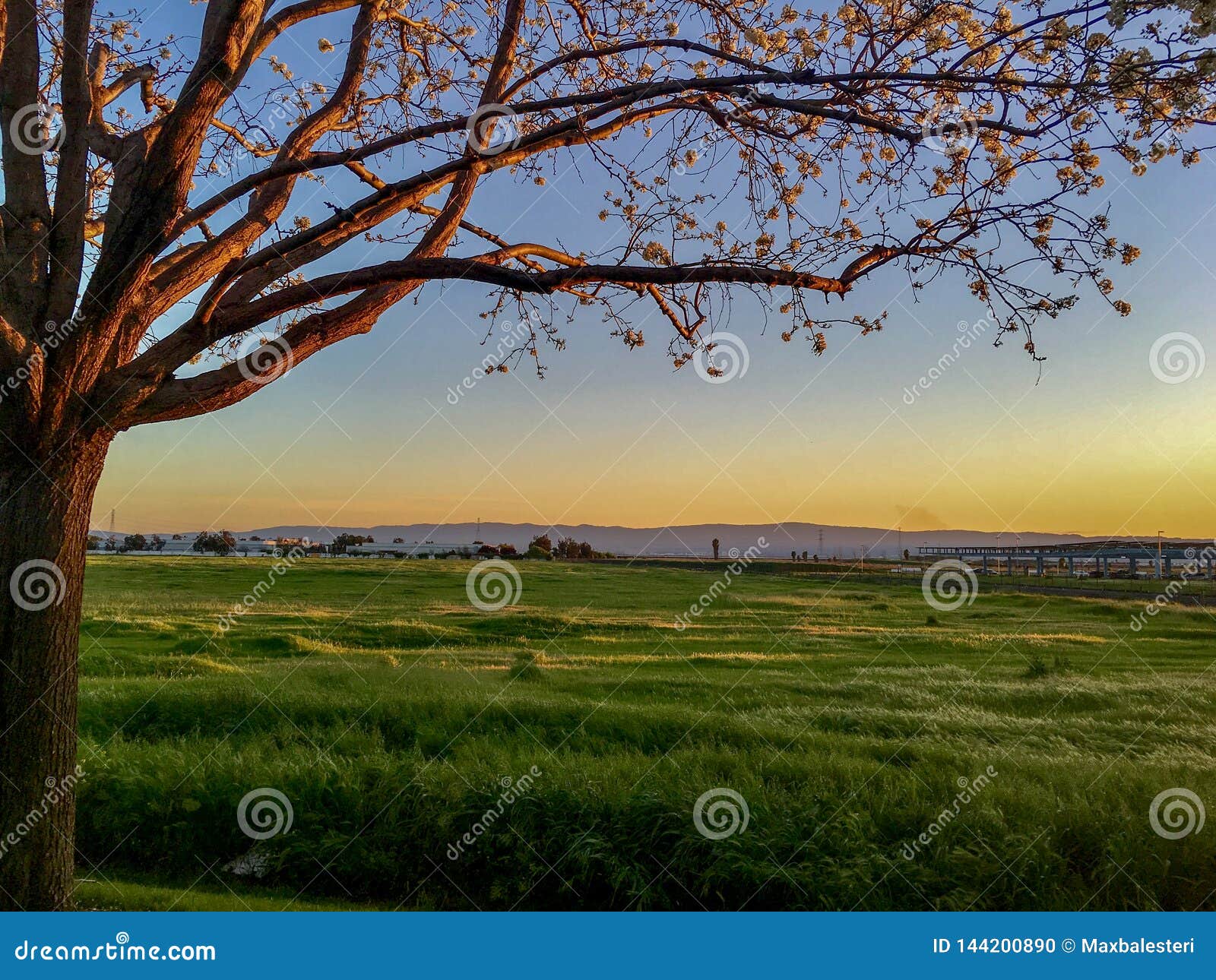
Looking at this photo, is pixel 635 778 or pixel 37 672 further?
pixel 635 778

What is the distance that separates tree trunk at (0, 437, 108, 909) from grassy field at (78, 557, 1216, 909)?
0.78 meters

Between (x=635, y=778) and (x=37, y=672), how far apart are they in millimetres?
5784

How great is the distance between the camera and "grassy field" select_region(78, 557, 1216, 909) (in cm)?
643

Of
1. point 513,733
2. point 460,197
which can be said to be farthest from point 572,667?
point 460,197

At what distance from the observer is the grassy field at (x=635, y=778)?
21.1 ft

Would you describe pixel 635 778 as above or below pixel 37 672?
below

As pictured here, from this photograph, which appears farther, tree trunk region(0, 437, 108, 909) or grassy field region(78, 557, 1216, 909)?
grassy field region(78, 557, 1216, 909)

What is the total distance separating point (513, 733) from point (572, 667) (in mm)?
6780

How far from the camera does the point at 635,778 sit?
8047mm

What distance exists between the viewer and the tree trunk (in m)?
5.12

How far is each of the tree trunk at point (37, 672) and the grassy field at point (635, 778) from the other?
2.57ft

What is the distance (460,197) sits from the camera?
7.68m

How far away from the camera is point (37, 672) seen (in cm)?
521

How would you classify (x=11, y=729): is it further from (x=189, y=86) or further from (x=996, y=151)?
(x=996, y=151)
